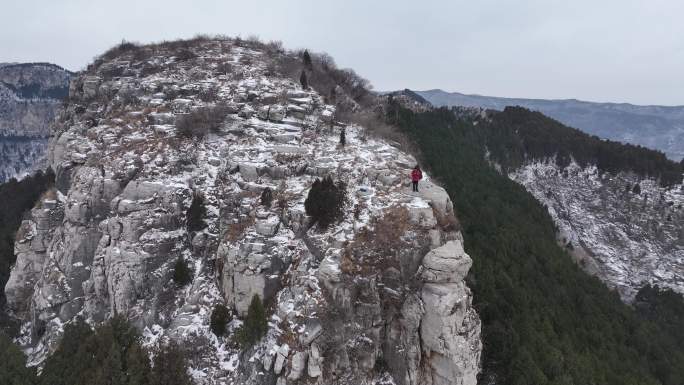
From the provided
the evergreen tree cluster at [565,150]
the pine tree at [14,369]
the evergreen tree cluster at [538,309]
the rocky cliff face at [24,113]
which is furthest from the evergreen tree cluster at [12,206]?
the rocky cliff face at [24,113]

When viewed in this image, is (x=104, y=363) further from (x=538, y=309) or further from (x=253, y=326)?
(x=538, y=309)

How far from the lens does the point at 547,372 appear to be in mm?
22766

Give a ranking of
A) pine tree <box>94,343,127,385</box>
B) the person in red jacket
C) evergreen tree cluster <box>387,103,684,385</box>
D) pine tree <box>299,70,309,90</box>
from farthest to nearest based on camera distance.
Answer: pine tree <box>299,70,309,90</box>
evergreen tree cluster <box>387,103,684,385</box>
the person in red jacket
pine tree <box>94,343,127,385</box>

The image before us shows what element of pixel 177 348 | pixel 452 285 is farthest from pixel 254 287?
pixel 452 285

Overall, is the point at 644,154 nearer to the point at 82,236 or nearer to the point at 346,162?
the point at 346,162

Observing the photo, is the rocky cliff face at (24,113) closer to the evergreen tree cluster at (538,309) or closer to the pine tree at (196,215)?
the pine tree at (196,215)

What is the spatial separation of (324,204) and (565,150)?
69588 mm

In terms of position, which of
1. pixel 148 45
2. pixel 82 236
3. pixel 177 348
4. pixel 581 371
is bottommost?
pixel 581 371

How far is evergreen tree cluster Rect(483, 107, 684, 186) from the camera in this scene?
65.8 m

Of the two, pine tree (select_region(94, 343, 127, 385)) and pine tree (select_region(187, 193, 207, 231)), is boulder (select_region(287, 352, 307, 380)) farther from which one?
pine tree (select_region(187, 193, 207, 231))

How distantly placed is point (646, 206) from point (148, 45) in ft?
278

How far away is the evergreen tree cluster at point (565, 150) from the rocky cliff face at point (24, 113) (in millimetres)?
169899

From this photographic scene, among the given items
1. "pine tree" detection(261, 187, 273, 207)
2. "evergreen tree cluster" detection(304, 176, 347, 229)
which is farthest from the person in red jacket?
"pine tree" detection(261, 187, 273, 207)

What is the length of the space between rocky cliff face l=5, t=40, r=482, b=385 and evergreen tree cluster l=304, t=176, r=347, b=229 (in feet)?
2.34
